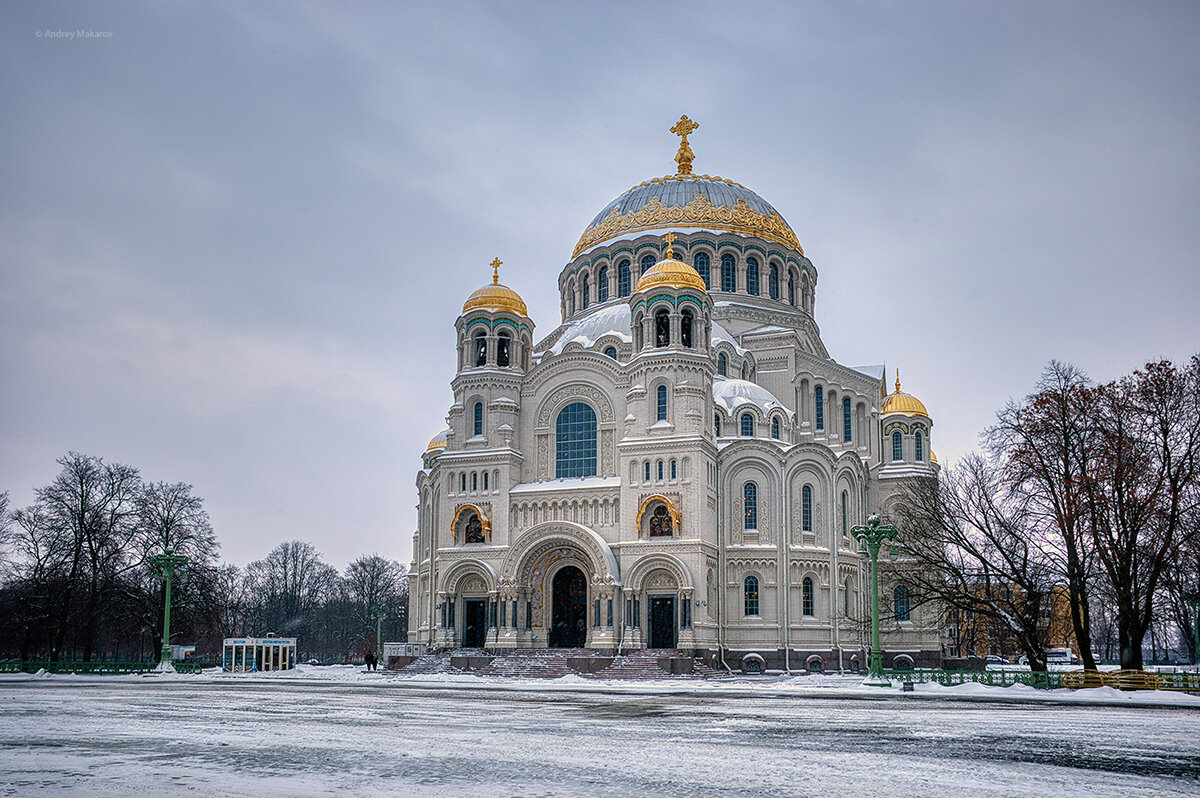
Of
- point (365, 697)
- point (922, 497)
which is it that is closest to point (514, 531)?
point (922, 497)

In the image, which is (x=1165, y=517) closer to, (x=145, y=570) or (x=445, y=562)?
(x=445, y=562)

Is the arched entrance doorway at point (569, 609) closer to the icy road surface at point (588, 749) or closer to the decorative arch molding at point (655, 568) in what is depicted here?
the decorative arch molding at point (655, 568)

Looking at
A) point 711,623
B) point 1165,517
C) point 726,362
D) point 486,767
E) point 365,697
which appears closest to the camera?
point 486,767

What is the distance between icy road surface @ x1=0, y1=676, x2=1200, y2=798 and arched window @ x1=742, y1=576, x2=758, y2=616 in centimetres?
2396

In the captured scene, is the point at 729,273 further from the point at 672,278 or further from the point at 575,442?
the point at 575,442

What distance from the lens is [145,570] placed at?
56094 mm

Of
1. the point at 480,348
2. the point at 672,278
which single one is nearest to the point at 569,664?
the point at 480,348

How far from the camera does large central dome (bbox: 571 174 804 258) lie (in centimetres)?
6081

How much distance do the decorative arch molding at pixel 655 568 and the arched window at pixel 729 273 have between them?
19.8 meters

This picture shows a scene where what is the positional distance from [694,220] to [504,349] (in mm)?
15240

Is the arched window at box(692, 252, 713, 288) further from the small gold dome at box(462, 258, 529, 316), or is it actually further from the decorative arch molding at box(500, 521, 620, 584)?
the decorative arch molding at box(500, 521, 620, 584)

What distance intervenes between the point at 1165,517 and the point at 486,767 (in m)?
26.8

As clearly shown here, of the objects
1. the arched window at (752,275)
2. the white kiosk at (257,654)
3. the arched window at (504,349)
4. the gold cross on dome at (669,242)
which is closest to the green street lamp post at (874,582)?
the gold cross on dome at (669,242)

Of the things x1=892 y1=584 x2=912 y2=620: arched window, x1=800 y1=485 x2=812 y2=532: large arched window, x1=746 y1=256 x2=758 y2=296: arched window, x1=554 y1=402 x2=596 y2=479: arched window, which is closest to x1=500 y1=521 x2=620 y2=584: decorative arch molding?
x1=554 y1=402 x2=596 y2=479: arched window
